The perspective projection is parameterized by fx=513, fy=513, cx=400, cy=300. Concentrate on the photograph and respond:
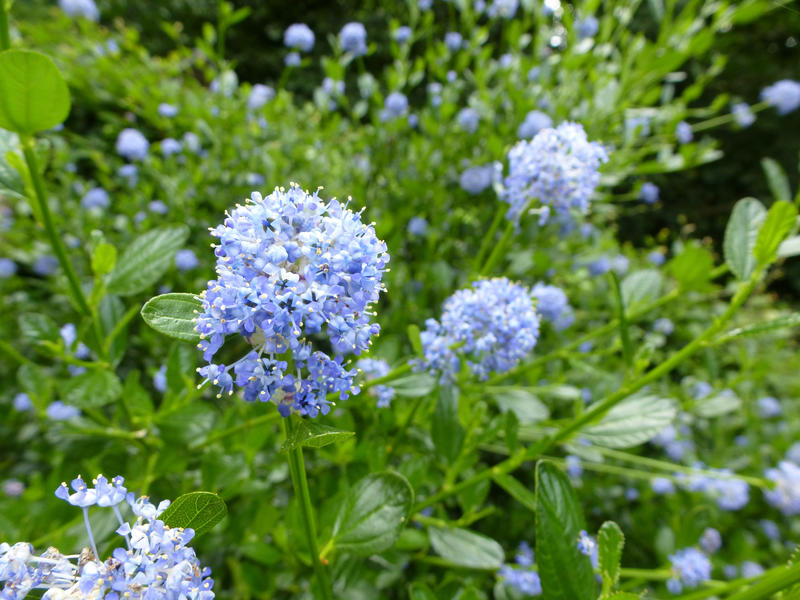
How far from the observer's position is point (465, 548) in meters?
1.23

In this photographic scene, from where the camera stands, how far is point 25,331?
126cm

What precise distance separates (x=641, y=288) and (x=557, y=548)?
1.01 metres

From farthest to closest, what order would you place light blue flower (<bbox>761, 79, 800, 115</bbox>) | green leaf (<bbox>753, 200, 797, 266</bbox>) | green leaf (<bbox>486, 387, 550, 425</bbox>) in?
light blue flower (<bbox>761, 79, 800, 115</bbox>) < green leaf (<bbox>486, 387, 550, 425</bbox>) < green leaf (<bbox>753, 200, 797, 266</bbox>)

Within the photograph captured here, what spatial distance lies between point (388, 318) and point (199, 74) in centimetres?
592

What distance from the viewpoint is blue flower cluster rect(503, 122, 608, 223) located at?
1397mm

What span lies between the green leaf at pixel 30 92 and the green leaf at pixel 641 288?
1490mm

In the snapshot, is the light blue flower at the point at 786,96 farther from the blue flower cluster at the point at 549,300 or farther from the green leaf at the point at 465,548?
the green leaf at the point at 465,548

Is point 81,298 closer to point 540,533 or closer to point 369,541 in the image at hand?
point 369,541

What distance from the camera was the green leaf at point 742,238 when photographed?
47.4 inches

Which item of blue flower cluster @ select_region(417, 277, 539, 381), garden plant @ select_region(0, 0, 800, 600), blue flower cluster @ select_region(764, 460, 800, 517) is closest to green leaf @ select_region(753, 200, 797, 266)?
garden plant @ select_region(0, 0, 800, 600)

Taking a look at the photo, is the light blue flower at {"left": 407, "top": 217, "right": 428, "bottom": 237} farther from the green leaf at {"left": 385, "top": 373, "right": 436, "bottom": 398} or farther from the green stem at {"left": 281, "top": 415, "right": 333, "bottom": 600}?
the green stem at {"left": 281, "top": 415, "right": 333, "bottom": 600}

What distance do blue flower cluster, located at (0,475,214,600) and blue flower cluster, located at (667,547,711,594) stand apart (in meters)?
1.78

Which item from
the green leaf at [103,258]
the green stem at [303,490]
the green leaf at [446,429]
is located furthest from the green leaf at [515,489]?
the green leaf at [103,258]

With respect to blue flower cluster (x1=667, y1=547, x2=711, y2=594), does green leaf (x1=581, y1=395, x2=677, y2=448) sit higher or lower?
higher
